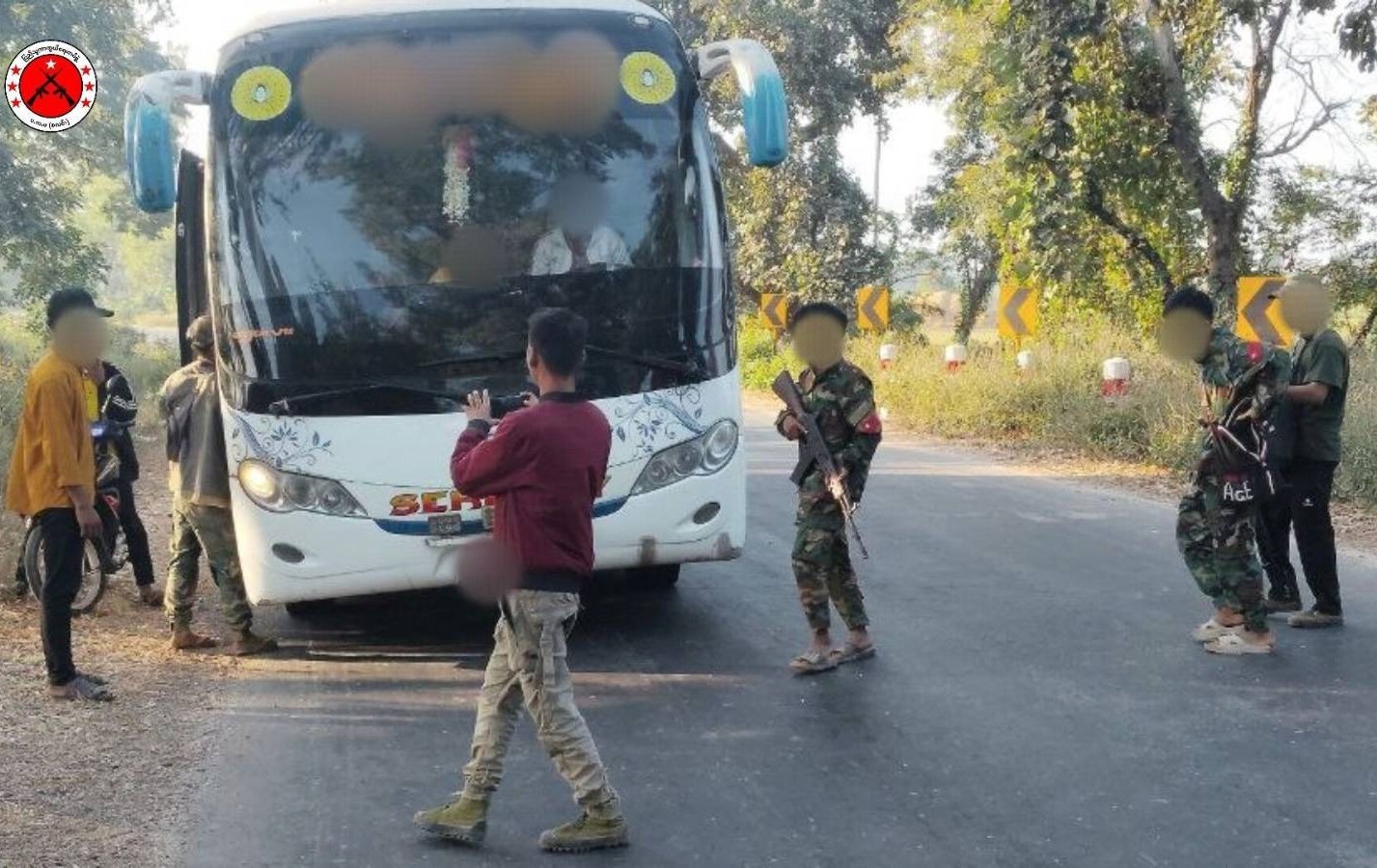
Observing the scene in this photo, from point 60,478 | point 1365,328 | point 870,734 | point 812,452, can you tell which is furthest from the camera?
point 1365,328

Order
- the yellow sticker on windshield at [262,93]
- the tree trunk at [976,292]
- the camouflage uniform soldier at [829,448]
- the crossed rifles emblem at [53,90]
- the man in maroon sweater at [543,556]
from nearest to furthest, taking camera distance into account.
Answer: the man in maroon sweater at [543,556]
the camouflage uniform soldier at [829,448]
the yellow sticker on windshield at [262,93]
the crossed rifles emblem at [53,90]
the tree trunk at [976,292]

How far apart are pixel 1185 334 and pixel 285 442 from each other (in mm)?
4310

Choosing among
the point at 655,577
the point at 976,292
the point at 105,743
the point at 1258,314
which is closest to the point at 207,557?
the point at 105,743

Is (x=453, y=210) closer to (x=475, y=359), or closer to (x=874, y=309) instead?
(x=475, y=359)

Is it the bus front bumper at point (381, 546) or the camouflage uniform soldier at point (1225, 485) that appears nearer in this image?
the bus front bumper at point (381, 546)

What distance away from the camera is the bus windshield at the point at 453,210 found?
6754mm

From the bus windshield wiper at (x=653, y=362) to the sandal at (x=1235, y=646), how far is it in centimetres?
285

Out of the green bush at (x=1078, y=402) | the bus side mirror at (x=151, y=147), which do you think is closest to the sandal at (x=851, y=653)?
the bus side mirror at (x=151, y=147)

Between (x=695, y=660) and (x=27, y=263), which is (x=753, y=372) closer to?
(x=27, y=263)

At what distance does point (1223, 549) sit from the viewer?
6961 millimetres

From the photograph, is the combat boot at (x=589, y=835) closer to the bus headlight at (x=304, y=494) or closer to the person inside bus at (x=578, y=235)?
the bus headlight at (x=304, y=494)

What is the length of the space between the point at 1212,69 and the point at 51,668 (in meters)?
19.8

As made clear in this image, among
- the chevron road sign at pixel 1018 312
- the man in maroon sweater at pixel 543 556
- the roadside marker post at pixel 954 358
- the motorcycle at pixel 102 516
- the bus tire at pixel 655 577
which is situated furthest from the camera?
the roadside marker post at pixel 954 358

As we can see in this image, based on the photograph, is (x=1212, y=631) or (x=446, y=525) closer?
(x=446, y=525)
